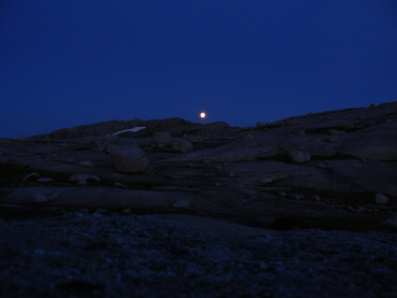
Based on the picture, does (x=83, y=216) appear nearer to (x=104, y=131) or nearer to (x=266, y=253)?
(x=266, y=253)

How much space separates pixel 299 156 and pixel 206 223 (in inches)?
248

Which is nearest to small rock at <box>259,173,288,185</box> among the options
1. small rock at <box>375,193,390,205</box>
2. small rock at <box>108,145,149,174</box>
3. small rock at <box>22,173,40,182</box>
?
small rock at <box>375,193,390,205</box>

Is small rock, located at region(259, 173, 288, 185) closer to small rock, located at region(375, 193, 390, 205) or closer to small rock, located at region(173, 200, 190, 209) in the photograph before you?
small rock, located at region(375, 193, 390, 205)

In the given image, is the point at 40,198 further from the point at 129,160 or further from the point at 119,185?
the point at 129,160

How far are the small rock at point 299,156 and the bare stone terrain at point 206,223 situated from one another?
0.05 m

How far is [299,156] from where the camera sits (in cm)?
1084

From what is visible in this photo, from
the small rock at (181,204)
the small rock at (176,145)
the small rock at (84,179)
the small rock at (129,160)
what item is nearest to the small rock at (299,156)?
the small rock at (176,145)

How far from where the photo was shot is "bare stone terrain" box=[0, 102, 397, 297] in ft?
10.3

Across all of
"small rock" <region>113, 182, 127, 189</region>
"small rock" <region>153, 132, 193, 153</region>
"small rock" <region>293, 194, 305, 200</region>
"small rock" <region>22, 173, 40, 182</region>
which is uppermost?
"small rock" <region>153, 132, 193, 153</region>

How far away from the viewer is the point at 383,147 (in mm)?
11461

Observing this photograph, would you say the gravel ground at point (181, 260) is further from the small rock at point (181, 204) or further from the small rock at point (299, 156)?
the small rock at point (299, 156)

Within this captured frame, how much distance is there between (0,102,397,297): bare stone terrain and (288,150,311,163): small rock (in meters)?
0.05

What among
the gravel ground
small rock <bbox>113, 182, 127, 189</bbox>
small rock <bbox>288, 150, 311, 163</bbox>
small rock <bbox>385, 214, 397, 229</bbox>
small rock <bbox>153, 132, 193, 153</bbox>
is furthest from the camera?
small rock <bbox>153, 132, 193, 153</bbox>

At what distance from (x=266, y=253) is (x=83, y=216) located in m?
2.66
